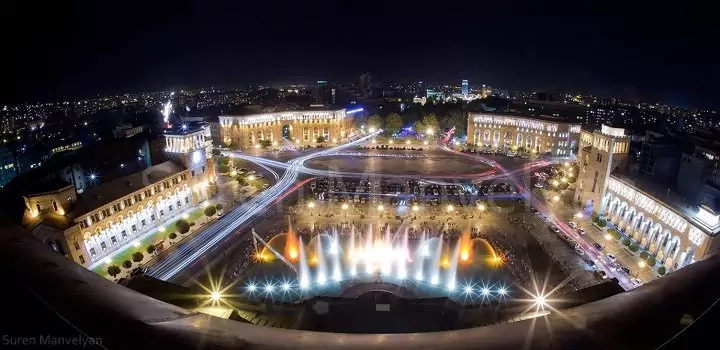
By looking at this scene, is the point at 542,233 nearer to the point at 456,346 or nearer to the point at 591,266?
the point at 591,266

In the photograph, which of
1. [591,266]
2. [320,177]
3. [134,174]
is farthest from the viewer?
[320,177]

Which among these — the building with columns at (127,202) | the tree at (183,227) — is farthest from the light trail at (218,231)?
the building with columns at (127,202)

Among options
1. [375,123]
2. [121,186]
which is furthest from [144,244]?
[375,123]

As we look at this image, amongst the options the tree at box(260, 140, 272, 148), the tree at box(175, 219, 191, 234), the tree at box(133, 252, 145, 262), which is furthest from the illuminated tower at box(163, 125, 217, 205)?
the tree at box(260, 140, 272, 148)

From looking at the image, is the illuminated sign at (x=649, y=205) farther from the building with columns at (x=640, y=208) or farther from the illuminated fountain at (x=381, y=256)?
the illuminated fountain at (x=381, y=256)

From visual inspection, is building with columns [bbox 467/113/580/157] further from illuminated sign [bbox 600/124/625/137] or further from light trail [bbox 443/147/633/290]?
illuminated sign [bbox 600/124/625/137]

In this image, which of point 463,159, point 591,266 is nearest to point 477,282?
point 591,266

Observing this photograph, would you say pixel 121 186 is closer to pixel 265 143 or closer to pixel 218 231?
pixel 218 231
